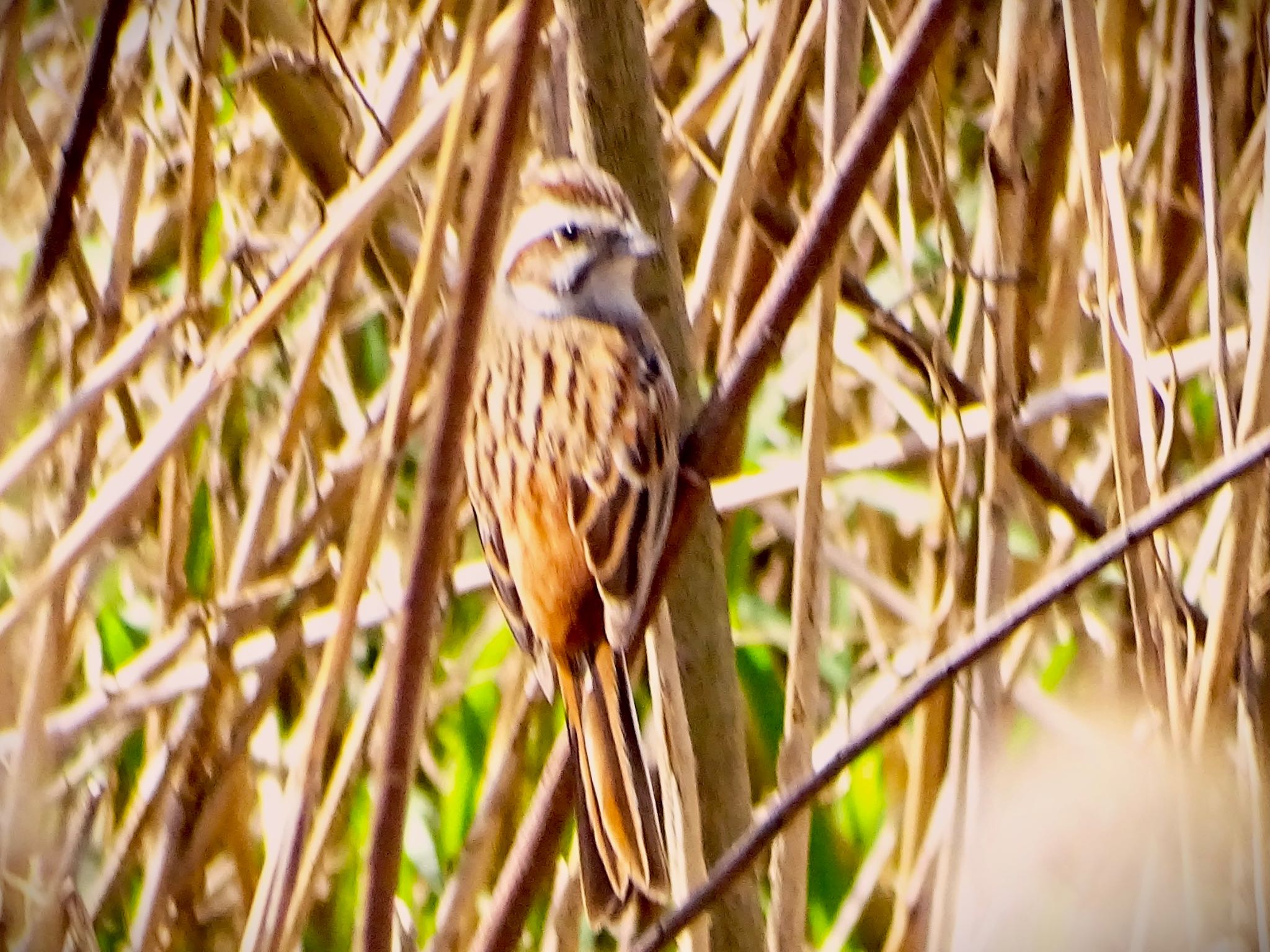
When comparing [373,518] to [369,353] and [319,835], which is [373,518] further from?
[369,353]

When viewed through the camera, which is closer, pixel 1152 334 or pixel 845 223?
pixel 845 223

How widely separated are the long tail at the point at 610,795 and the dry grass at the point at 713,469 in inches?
0.6

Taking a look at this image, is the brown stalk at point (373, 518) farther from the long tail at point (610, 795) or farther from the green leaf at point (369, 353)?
the green leaf at point (369, 353)

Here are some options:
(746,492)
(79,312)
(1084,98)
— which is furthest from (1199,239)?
(79,312)

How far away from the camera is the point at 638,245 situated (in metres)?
0.43

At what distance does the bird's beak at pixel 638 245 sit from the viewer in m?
0.43

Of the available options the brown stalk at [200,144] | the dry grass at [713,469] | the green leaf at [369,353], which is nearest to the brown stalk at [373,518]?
the dry grass at [713,469]

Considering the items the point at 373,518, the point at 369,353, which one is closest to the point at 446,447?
the point at 373,518

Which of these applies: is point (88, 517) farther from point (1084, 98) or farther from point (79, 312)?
point (1084, 98)

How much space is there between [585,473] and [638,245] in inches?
3.8

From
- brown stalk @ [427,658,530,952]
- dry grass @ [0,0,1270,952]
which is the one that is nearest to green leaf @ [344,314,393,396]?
dry grass @ [0,0,1270,952]

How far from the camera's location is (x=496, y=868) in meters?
0.72

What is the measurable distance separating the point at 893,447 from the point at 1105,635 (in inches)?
7.0

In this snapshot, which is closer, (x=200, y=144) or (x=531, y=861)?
(x=531, y=861)
